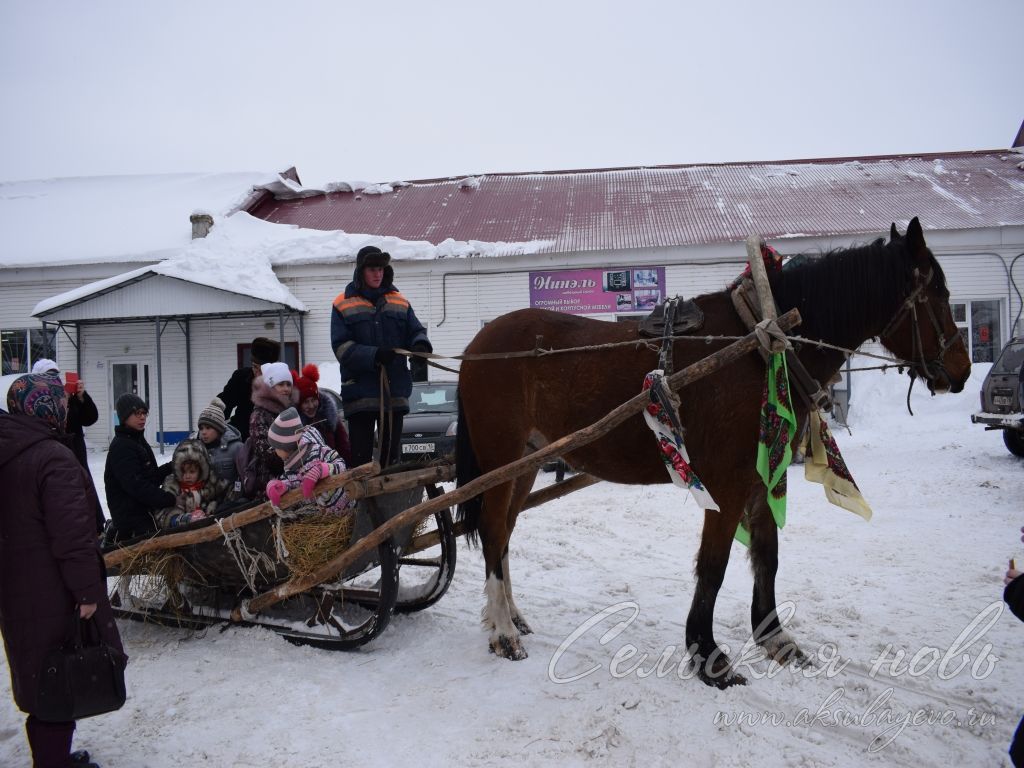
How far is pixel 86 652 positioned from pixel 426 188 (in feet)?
67.2

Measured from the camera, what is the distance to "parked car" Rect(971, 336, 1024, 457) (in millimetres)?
9202

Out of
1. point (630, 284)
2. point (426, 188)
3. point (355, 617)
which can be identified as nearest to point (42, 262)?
point (426, 188)

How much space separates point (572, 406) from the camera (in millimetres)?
3953

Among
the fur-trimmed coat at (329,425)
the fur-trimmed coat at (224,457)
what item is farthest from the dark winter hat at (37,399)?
the fur-trimmed coat at (329,425)

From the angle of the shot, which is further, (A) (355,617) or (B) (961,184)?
(B) (961,184)

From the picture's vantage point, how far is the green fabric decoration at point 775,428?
3.31 meters

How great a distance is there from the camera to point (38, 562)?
262 centimetres

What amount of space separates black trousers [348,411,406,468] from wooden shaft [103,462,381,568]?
0.50m


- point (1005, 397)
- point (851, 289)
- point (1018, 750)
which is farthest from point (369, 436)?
point (1005, 397)

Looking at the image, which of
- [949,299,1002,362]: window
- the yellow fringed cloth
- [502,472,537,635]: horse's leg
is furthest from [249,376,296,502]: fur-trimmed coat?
[949,299,1002,362]: window

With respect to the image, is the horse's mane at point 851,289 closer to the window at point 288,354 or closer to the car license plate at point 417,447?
Answer: the car license plate at point 417,447

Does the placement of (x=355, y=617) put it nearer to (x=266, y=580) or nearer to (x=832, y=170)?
(x=266, y=580)

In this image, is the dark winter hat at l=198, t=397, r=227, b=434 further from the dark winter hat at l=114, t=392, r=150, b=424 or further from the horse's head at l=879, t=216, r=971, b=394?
the horse's head at l=879, t=216, r=971, b=394

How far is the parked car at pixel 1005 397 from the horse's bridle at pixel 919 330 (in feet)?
21.6
